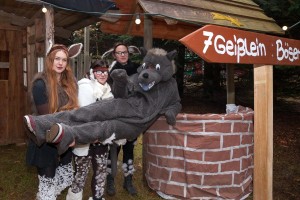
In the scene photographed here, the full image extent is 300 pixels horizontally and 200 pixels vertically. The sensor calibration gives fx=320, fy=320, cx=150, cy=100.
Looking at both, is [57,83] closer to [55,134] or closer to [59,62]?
[59,62]

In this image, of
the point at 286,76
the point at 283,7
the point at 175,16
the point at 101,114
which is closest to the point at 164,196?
the point at 101,114

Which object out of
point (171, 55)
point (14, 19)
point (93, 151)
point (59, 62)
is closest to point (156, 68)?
point (171, 55)

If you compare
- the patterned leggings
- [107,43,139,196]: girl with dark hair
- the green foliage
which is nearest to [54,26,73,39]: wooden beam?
[107,43,139,196]: girl with dark hair

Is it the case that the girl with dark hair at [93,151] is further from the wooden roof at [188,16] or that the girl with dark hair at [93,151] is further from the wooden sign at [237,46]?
the wooden sign at [237,46]

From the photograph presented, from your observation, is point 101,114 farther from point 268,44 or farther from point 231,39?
point 268,44

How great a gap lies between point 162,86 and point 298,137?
6119 mm

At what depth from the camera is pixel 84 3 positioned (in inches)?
173

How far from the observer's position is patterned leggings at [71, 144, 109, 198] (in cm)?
368

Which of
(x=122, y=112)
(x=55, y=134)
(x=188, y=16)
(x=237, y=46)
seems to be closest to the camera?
(x=237, y=46)

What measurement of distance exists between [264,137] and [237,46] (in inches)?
37.8

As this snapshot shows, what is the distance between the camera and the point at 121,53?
4398 millimetres

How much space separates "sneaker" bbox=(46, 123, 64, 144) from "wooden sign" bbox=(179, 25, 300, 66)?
1.33 meters

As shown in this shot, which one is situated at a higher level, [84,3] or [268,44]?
[84,3]

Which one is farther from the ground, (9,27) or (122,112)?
(9,27)
